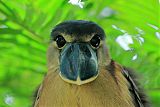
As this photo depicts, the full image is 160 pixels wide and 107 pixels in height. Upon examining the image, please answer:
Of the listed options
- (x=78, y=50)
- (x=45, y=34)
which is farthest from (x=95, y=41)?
(x=45, y=34)

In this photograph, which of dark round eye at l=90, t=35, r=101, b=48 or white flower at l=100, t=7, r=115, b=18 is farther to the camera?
white flower at l=100, t=7, r=115, b=18

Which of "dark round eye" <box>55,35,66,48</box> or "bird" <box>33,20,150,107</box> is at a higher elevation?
"dark round eye" <box>55,35,66,48</box>

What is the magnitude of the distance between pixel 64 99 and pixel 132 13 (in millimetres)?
690

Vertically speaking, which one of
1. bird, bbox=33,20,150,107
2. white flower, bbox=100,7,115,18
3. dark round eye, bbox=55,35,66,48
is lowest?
bird, bbox=33,20,150,107

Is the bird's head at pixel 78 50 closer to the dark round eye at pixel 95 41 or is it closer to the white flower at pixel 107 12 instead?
the dark round eye at pixel 95 41

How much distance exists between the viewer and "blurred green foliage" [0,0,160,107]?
3635 millimetres

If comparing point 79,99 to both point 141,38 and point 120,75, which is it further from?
point 141,38

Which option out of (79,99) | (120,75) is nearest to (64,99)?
(79,99)

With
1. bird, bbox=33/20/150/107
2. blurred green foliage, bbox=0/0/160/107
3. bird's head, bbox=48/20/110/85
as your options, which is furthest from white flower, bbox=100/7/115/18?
bird's head, bbox=48/20/110/85

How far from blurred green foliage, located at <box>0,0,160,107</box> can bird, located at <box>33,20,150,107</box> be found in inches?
12.0

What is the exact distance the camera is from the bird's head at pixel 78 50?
3008 mm

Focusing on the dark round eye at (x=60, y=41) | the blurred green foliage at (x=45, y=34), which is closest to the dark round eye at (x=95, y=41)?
the dark round eye at (x=60, y=41)

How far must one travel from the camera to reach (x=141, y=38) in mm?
3717

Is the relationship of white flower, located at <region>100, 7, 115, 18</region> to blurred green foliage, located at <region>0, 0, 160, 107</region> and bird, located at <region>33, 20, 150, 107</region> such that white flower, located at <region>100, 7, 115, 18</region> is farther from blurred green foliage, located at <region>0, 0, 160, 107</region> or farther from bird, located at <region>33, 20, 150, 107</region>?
bird, located at <region>33, 20, 150, 107</region>
